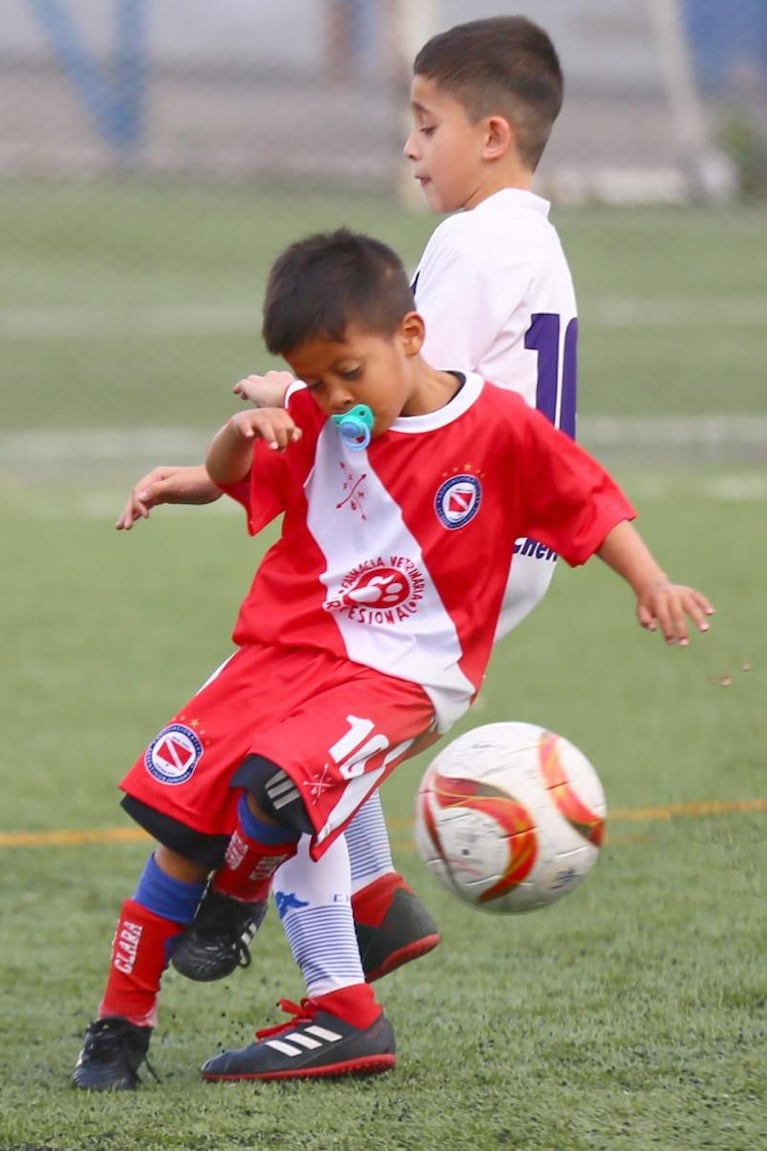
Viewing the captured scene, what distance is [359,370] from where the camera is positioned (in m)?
2.93

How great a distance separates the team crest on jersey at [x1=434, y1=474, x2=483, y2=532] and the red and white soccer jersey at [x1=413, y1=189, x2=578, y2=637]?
0.29m

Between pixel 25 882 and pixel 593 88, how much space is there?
1196cm

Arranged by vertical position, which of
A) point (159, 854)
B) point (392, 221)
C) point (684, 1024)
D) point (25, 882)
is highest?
point (159, 854)

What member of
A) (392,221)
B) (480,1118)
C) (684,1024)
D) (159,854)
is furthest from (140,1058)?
(392,221)

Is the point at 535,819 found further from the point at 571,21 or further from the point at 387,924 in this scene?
the point at 571,21

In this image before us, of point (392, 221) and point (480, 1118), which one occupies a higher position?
point (480, 1118)

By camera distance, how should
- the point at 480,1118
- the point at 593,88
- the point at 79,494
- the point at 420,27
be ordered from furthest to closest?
the point at 593,88 < the point at 420,27 < the point at 79,494 < the point at 480,1118

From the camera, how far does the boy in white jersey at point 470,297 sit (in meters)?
3.19

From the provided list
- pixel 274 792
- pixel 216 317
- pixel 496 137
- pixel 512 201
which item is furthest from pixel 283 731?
pixel 216 317

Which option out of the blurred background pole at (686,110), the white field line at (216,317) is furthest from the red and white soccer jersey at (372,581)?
the blurred background pole at (686,110)

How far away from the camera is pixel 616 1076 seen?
3074 mm

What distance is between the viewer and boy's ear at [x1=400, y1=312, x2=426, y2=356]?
2.99m

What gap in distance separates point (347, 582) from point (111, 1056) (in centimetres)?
82

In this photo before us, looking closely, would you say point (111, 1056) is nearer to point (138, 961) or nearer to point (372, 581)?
point (138, 961)
